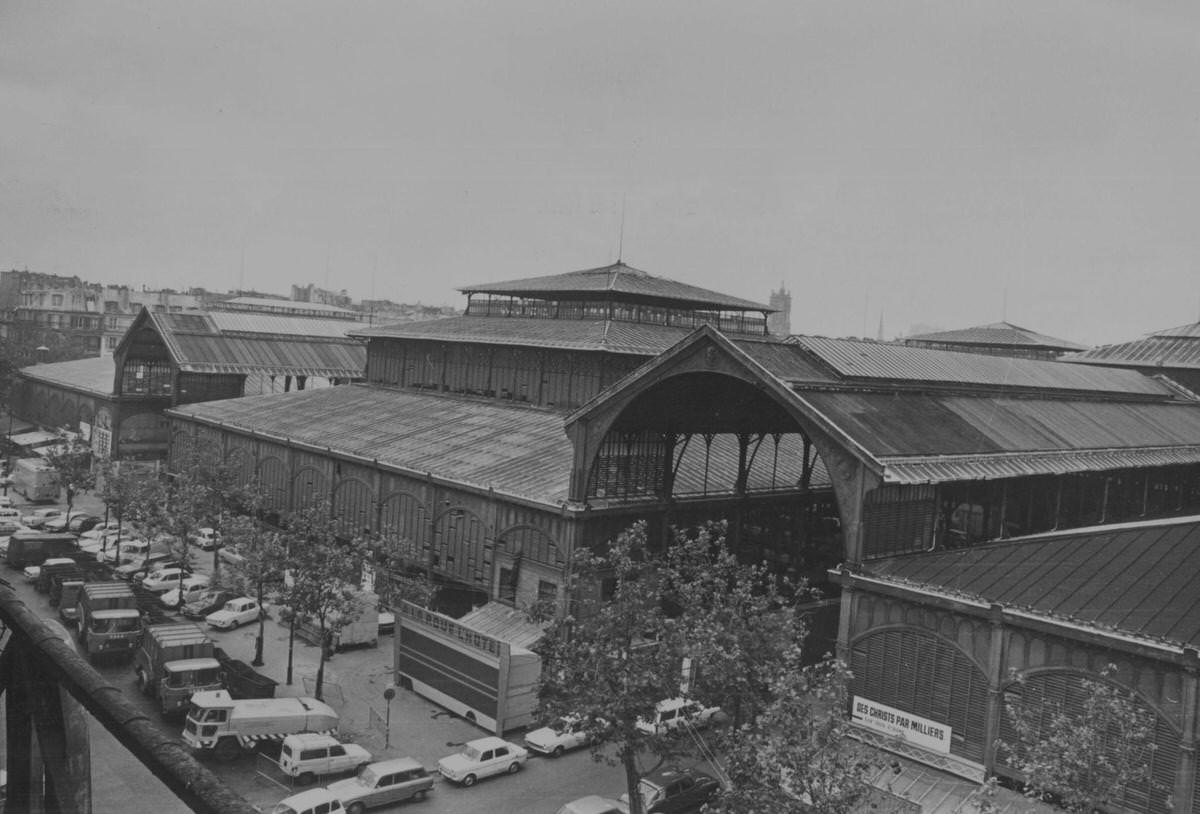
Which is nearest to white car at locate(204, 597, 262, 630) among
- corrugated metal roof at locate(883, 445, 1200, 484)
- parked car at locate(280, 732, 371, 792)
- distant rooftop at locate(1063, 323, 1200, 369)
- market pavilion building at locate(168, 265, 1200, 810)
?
market pavilion building at locate(168, 265, 1200, 810)

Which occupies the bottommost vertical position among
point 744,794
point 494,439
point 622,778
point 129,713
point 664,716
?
point 622,778

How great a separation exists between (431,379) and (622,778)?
132 feet

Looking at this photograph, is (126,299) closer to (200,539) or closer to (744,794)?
(200,539)

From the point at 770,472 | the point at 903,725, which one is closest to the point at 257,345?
the point at 770,472

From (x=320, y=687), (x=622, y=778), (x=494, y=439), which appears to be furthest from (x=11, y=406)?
(x=622, y=778)

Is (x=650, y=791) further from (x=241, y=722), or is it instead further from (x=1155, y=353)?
(x=1155, y=353)

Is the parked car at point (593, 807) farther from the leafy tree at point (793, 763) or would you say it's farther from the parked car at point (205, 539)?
the parked car at point (205, 539)

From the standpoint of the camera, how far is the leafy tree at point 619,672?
24.0 meters

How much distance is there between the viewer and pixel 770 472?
49.0 meters

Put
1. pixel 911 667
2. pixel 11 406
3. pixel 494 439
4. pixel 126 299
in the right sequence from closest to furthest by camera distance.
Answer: pixel 911 667
pixel 494 439
pixel 11 406
pixel 126 299

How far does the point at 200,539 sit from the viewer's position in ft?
195

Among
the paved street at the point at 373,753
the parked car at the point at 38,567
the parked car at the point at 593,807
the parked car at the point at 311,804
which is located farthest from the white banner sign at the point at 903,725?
the parked car at the point at 38,567

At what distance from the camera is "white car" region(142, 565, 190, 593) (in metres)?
49.4

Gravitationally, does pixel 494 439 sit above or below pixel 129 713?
below
